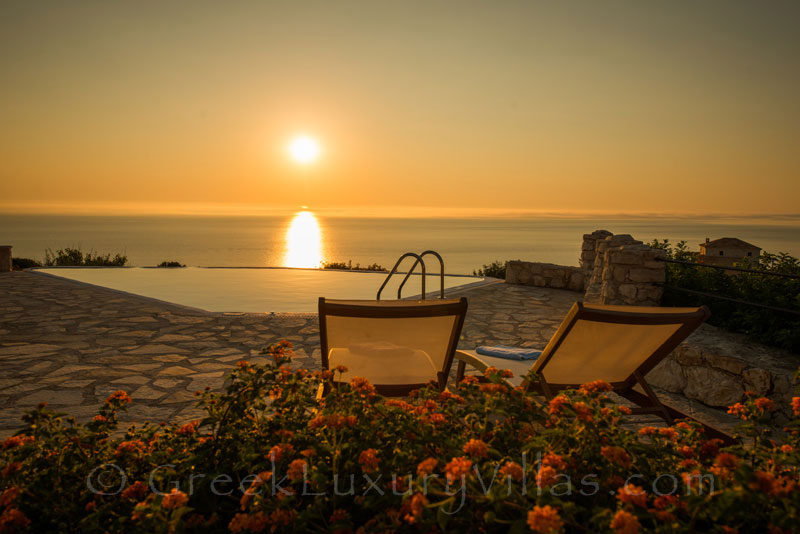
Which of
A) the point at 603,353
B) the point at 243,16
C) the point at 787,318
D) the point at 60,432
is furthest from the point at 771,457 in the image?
the point at 243,16

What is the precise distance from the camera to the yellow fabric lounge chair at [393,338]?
2318mm

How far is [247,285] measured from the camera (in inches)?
366

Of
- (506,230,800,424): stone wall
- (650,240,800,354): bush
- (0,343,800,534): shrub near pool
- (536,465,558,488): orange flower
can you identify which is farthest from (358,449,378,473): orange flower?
(650,240,800,354): bush

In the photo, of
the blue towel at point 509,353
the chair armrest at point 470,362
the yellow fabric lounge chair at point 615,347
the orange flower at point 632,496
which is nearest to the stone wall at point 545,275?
the blue towel at point 509,353

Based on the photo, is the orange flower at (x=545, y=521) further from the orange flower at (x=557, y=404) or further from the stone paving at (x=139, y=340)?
the stone paving at (x=139, y=340)

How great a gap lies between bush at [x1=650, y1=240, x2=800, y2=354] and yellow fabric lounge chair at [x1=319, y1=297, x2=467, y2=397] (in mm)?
3288

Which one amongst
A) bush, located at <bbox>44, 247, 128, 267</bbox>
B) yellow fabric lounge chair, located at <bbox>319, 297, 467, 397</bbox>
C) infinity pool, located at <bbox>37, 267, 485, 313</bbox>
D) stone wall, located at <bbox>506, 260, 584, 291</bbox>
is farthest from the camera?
bush, located at <bbox>44, 247, 128, 267</bbox>

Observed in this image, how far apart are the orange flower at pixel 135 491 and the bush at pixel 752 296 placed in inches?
186

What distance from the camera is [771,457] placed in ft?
3.58

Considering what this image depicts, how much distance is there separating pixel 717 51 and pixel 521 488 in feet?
45.4

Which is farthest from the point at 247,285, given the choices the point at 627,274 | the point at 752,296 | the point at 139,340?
the point at 752,296

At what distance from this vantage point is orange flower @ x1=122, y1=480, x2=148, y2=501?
1141 mm

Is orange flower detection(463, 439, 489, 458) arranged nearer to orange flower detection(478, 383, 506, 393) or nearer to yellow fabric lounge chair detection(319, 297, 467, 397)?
orange flower detection(478, 383, 506, 393)

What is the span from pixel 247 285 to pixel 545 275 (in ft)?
20.3
